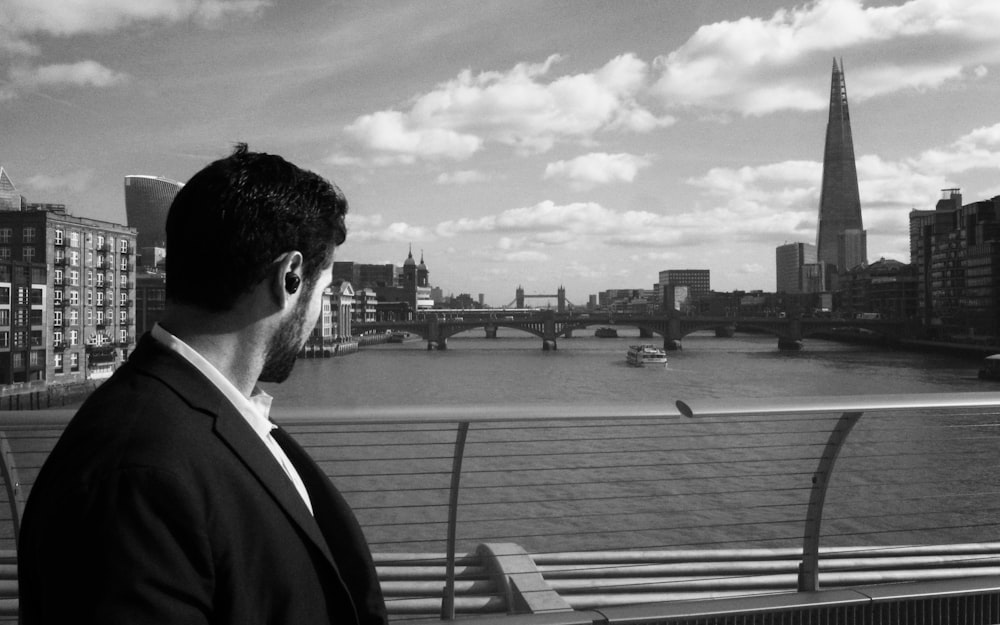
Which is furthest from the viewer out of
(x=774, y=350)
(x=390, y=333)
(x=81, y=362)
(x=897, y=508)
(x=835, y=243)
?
(x=835, y=243)

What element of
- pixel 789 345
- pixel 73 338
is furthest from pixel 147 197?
pixel 789 345

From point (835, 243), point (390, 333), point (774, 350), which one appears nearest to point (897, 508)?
point (774, 350)

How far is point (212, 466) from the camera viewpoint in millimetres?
726

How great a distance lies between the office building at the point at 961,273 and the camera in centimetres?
4534

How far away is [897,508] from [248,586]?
35.1 ft

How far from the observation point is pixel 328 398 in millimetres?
23953

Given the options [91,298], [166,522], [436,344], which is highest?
[91,298]

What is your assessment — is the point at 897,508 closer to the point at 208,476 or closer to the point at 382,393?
the point at 208,476

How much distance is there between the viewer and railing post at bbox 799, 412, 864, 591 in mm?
2133

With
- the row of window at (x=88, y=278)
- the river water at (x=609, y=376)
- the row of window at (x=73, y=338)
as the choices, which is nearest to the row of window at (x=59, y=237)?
the row of window at (x=88, y=278)

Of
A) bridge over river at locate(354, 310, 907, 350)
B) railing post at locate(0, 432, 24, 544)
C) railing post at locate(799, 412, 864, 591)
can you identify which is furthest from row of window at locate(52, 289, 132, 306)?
railing post at locate(799, 412, 864, 591)

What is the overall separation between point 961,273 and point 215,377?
57598mm

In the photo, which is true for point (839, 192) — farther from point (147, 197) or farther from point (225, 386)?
point (225, 386)

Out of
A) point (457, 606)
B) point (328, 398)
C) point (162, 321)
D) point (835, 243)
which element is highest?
point (835, 243)
